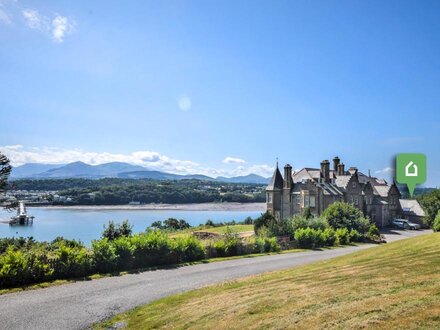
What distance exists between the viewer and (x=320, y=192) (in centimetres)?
5138

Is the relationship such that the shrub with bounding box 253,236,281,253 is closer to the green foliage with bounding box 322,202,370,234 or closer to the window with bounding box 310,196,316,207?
the green foliage with bounding box 322,202,370,234

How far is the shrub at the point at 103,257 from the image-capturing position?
69.4 feet

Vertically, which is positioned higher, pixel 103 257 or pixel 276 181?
pixel 276 181

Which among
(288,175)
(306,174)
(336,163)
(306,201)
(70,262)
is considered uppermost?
(336,163)

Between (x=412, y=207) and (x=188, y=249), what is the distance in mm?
53271

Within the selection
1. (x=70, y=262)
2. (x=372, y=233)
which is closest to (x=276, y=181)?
Result: (x=372, y=233)

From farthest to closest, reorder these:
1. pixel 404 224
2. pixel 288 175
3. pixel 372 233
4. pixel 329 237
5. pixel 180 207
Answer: pixel 180 207
pixel 404 224
pixel 288 175
pixel 372 233
pixel 329 237

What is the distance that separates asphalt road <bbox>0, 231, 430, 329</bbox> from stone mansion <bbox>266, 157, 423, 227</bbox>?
94.6 ft

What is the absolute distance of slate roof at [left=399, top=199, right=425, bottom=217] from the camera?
63469 millimetres

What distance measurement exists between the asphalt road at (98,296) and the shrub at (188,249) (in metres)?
2.06

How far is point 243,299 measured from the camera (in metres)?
12.7

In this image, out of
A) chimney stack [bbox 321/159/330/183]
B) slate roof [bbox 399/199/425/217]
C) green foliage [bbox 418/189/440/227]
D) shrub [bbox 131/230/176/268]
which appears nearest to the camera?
shrub [bbox 131/230/176/268]

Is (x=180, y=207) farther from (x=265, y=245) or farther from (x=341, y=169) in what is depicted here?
(x=265, y=245)

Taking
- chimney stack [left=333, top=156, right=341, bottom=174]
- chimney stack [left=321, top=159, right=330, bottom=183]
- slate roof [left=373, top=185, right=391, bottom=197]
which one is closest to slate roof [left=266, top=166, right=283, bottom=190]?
chimney stack [left=321, top=159, right=330, bottom=183]
